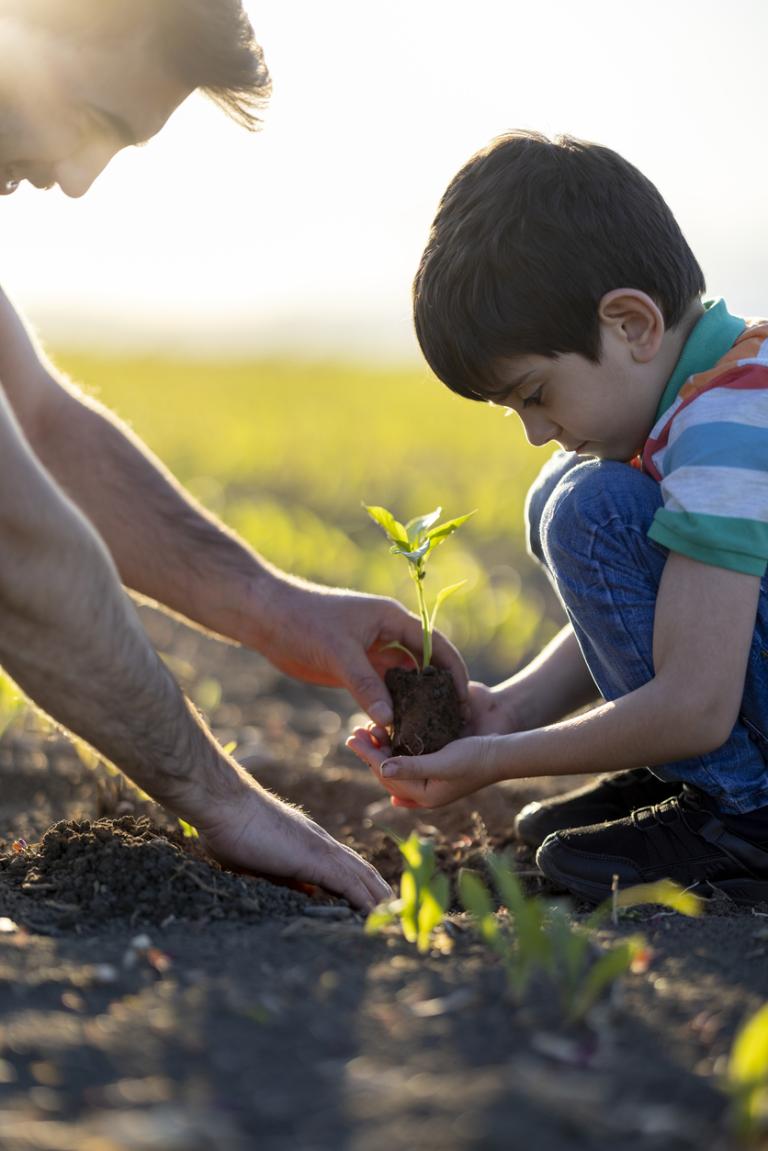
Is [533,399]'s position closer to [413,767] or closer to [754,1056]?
[413,767]

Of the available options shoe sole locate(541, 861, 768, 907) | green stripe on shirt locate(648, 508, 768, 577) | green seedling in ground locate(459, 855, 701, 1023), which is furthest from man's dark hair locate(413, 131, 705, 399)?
green seedling in ground locate(459, 855, 701, 1023)

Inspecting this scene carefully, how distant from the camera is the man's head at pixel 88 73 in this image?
283 cm

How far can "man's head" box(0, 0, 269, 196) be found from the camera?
9.30 ft

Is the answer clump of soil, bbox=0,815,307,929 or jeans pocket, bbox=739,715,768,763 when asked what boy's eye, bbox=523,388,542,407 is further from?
clump of soil, bbox=0,815,307,929

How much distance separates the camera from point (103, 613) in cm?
196

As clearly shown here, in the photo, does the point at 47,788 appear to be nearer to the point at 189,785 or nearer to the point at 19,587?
the point at 189,785


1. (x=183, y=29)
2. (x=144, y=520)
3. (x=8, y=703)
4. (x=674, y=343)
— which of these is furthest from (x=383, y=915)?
(x=183, y=29)

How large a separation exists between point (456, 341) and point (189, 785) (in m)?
1.09

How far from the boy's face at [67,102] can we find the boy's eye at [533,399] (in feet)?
3.90

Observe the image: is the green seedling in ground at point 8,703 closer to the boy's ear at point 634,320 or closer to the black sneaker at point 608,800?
the black sneaker at point 608,800

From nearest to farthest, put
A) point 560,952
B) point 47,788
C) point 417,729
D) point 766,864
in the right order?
point 560,952 < point 766,864 < point 417,729 < point 47,788

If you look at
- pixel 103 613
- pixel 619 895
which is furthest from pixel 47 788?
pixel 619 895

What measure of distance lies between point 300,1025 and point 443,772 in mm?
1055

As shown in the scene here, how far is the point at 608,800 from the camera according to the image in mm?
2986
